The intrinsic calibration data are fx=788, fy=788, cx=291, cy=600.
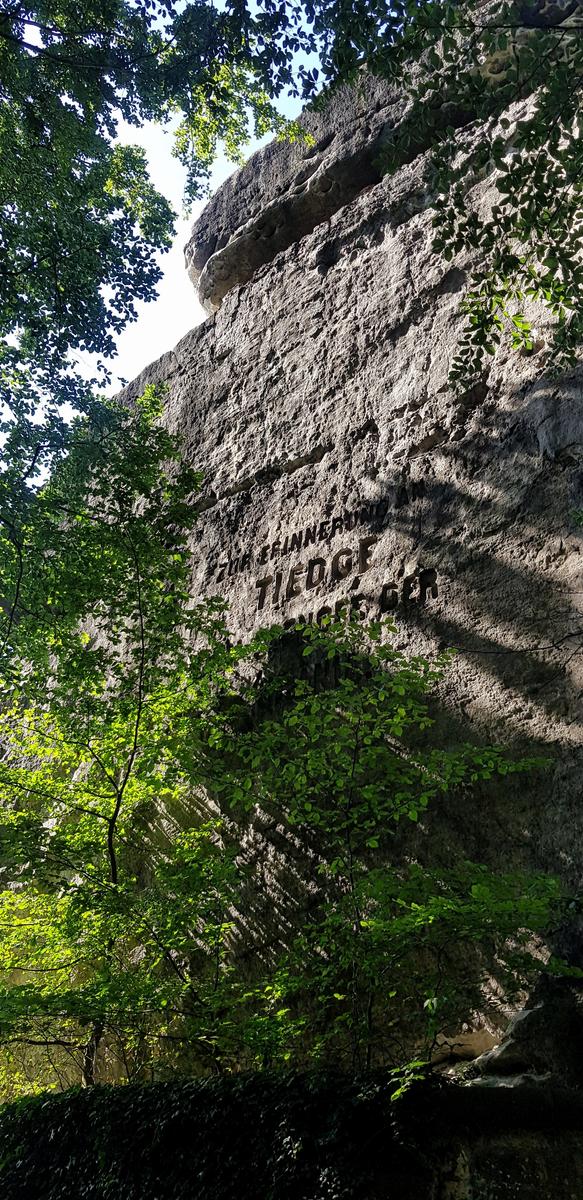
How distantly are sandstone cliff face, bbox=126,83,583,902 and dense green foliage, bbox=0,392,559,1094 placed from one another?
1.30 feet

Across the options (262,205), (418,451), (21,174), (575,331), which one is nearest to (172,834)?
(418,451)

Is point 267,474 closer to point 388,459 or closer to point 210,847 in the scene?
point 388,459

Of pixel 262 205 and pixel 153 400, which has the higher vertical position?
pixel 262 205

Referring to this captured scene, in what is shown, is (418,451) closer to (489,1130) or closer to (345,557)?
(345,557)

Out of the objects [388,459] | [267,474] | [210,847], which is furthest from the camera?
[267,474]

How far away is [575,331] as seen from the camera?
4129mm

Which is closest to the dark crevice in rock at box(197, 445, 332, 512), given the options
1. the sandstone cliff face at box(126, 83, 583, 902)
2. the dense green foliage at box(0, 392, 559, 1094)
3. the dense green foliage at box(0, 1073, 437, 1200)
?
the sandstone cliff face at box(126, 83, 583, 902)

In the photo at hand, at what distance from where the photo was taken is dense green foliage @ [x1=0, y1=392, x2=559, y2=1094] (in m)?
3.64

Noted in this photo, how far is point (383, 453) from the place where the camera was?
640 centimetres

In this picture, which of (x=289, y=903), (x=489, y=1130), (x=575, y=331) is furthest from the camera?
(x=289, y=903)

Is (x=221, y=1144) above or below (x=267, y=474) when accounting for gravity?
below

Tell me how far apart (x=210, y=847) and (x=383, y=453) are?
10.9 feet

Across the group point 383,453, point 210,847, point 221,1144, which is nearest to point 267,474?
point 383,453

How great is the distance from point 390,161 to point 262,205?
6.50 metres
